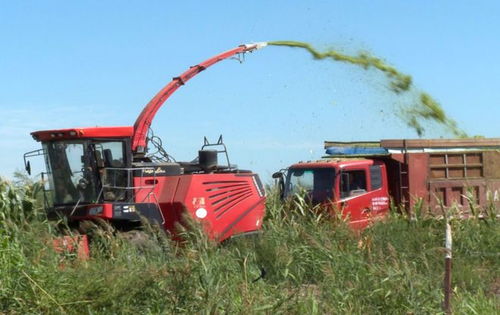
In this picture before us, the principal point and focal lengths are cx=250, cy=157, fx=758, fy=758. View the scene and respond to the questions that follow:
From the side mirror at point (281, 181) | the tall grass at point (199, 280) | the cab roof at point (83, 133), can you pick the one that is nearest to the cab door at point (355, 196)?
the side mirror at point (281, 181)

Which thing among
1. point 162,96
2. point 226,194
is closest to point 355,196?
point 226,194

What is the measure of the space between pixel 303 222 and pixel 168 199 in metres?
2.35

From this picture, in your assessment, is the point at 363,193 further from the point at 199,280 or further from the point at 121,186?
the point at 199,280

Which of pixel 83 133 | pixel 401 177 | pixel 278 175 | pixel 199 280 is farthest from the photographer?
pixel 401 177

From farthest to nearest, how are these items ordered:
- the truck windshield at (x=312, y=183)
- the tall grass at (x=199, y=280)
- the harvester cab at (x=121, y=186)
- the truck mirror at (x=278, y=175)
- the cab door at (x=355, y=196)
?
the truck mirror at (x=278, y=175) < the truck windshield at (x=312, y=183) < the cab door at (x=355, y=196) < the harvester cab at (x=121, y=186) < the tall grass at (x=199, y=280)

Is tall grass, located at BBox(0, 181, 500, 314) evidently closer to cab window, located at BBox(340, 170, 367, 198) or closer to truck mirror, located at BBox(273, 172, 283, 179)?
cab window, located at BBox(340, 170, 367, 198)

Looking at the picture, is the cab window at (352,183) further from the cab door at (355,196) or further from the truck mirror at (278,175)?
the truck mirror at (278,175)

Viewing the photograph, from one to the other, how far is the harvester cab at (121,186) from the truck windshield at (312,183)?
211 cm

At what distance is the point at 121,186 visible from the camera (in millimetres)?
12203

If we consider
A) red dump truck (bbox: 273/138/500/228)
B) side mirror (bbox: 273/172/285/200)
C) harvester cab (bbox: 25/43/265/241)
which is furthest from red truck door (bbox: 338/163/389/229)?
harvester cab (bbox: 25/43/265/241)

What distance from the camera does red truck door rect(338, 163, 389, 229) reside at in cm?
1466

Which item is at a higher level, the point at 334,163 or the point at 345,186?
the point at 334,163

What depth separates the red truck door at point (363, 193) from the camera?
1466cm

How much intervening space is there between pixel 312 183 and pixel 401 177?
6.65 ft
